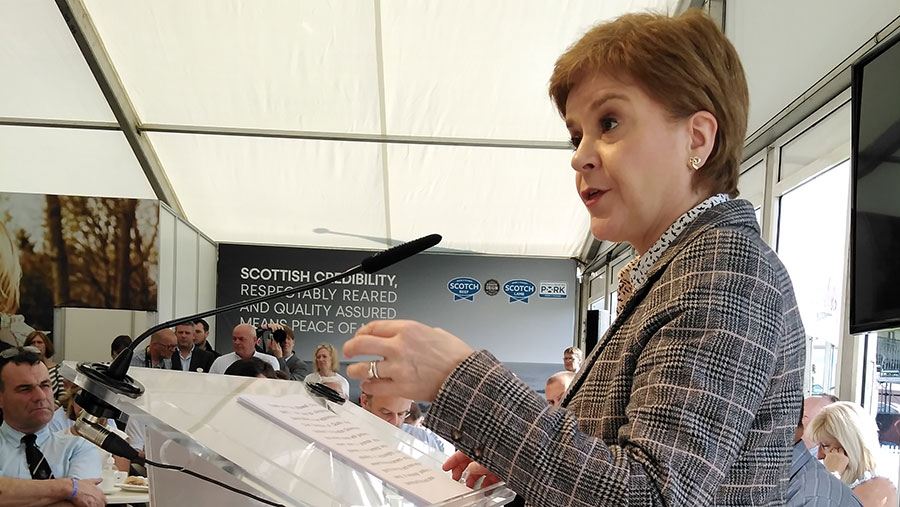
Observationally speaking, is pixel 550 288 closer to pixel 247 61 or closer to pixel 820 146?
pixel 247 61

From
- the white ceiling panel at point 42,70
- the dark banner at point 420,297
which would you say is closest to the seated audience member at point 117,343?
the dark banner at point 420,297

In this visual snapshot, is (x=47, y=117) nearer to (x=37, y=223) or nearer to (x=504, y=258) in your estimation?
(x=37, y=223)

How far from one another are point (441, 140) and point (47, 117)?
372 centimetres

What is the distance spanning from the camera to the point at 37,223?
524 cm

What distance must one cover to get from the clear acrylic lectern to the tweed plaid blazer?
83 mm

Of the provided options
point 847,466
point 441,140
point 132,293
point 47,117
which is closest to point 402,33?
point 441,140

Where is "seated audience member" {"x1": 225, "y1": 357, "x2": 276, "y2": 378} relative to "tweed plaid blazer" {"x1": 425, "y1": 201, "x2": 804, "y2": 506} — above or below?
below

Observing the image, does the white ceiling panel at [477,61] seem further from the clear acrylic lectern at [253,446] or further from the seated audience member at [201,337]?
the clear acrylic lectern at [253,446]

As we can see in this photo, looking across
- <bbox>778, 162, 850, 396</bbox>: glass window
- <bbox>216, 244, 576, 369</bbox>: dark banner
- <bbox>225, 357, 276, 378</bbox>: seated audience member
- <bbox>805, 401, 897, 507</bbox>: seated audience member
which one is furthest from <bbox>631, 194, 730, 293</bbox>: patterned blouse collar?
<bbox>216, 244, 576, 369</bbox>: dark banner

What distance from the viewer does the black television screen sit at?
2.46 meters

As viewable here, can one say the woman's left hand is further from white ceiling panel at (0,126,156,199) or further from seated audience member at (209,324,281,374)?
white ceiling panel at (0,126,156,199)

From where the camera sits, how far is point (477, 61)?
6.44m

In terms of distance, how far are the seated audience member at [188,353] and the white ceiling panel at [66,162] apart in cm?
217

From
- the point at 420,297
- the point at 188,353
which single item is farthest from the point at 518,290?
the point at 188,353
